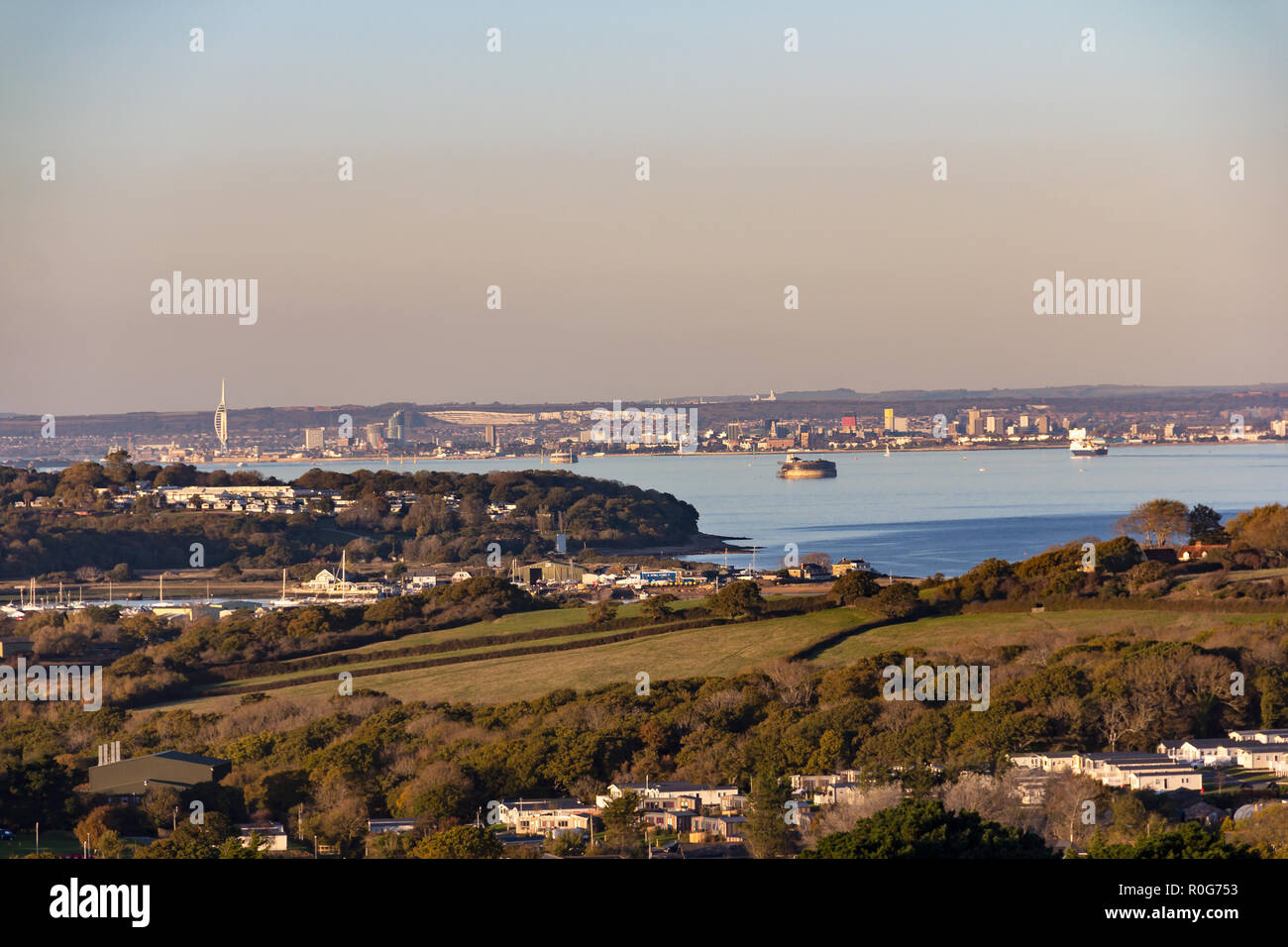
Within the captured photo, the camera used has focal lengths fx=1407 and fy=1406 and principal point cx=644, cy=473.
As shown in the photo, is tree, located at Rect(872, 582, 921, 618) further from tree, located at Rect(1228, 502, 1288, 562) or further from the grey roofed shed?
the grey roofed shed

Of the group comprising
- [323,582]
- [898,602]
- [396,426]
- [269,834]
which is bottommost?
[323,582]

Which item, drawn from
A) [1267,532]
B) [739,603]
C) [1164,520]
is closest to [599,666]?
[739,603]

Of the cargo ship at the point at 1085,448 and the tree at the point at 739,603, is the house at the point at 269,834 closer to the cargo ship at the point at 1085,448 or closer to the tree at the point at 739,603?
the tree at the point at 739,603

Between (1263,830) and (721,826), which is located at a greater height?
(1263,830)

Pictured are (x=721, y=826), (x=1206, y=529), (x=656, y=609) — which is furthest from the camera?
(x=1206, y=529)

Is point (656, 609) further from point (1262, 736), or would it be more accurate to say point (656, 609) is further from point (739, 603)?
point (1262, 736)

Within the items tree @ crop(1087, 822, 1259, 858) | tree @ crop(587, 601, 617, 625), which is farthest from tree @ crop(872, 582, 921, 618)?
tree @ crop(1087, 822, 1259, 858)
